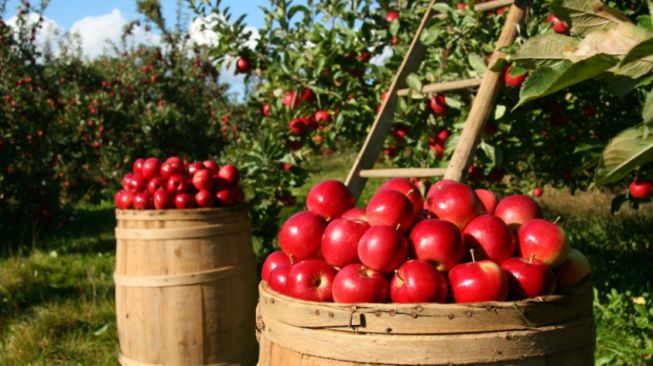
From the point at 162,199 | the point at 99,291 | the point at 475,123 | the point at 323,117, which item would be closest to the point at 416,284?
the point at 475,123

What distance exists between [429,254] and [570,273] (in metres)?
0.34

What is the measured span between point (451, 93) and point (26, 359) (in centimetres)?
251

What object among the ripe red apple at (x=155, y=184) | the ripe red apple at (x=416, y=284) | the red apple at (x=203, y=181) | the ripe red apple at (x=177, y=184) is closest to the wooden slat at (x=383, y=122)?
the red apple at (x=203, y=181)

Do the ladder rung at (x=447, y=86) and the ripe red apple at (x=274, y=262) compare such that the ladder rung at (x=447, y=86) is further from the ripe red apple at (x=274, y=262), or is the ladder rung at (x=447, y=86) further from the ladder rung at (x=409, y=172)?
the ripe red apple at (x=274, y=262)

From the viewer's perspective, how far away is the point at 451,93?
3041mm

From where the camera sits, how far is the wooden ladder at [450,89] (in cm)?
259

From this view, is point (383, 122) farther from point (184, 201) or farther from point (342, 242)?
point (342, 242)

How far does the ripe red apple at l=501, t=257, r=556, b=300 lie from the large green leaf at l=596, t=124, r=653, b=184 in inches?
17.5

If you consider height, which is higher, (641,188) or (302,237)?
(302,237)

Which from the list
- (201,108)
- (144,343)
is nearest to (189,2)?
(144,343)

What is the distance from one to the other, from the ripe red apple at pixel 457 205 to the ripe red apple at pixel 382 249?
19cm

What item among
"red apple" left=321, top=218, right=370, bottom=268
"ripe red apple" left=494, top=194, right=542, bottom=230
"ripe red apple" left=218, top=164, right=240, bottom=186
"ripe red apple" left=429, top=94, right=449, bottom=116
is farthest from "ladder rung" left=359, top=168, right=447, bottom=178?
"red apple" left=321, top=218, right=370, bottom=268

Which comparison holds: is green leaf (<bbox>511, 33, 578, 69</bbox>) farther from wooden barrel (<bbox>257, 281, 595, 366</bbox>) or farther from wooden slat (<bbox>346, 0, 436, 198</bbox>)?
wooden slat (<bbox>346, 0, 436, 198</bbox>)

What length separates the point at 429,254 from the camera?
4.77 ft
